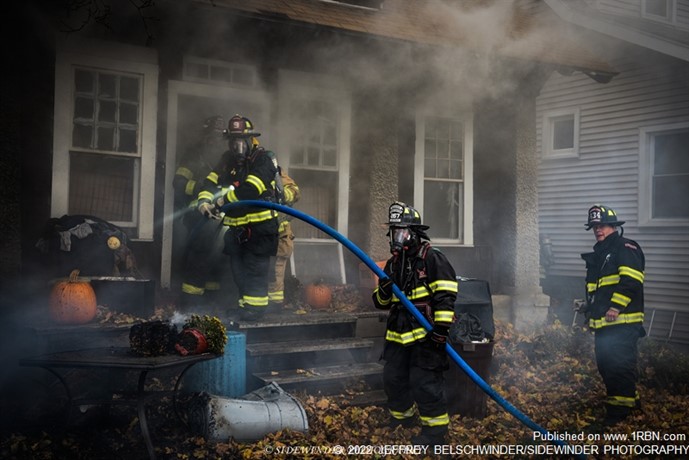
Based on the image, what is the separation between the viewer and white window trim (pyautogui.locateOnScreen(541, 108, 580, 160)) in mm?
14828

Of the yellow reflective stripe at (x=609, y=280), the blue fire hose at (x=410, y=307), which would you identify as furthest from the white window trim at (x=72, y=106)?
the yellow reflective stripe at (x=609, y=280)

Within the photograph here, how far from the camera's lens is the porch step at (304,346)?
644 cm

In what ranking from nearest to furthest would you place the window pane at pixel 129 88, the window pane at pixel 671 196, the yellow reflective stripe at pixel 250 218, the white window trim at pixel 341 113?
1. the yellow reflective stripe at pixel 250 218
2. the window pane at pixel 129 88
3. the white window trim at pixel 341 113
4. the window pane at pixel 671 196

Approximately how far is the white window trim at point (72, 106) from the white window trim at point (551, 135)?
10916 mm

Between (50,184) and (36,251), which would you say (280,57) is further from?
(36,251)

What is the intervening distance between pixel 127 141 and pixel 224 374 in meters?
3.70

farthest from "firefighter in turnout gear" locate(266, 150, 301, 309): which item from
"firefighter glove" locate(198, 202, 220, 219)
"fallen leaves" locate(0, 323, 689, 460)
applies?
"fallen leaves" locate(0, 323, 689, 460)

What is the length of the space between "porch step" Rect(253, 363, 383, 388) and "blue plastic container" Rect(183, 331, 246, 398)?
349 millimetres

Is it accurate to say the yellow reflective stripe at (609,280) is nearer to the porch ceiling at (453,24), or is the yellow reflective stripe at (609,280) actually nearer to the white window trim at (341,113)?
the white window trim at (341,113)

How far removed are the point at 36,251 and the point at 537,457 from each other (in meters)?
6.06

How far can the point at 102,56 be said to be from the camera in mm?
7547

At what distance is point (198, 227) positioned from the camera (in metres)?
7.27

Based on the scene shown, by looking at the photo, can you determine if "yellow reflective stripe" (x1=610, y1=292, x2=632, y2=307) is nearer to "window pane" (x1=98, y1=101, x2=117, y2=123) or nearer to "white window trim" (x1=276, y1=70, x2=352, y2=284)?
"white window trim" (x1=276, y1=70, x2=352, y2=284)

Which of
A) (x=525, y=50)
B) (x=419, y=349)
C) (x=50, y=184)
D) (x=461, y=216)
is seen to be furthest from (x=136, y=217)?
(x=525, y=50)
